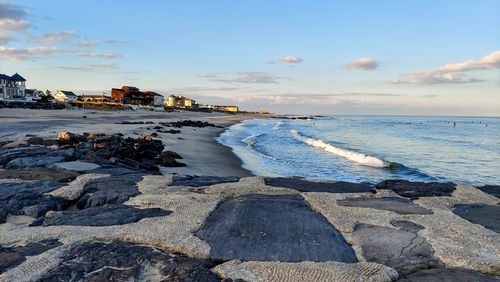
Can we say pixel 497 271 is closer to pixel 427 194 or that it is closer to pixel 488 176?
pixel 427 194

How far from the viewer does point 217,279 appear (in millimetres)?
3393

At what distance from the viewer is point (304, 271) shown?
11.6ft

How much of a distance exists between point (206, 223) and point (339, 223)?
162cm

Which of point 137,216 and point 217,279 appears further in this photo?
point 137,216

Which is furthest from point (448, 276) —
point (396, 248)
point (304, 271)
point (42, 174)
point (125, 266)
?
point (42, 174)

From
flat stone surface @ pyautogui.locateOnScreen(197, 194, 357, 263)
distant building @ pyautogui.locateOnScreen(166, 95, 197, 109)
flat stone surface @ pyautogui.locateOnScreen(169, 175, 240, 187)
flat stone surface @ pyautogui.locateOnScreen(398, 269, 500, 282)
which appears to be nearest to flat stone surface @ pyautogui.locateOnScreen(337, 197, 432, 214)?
flat stone surface @ pyautogui.locateOnScreen(197, 194, 357, 263)

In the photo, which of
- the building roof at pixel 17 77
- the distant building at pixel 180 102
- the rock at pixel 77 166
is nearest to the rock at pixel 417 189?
the rock at pixel 77 166

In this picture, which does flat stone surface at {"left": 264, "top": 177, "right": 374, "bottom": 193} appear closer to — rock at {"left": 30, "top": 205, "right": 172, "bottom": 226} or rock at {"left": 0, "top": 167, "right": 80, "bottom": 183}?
rock at {"left": 30, "top": 205, "right": 172, "bottom": 226}

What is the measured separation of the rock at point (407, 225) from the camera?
4734 millimetres

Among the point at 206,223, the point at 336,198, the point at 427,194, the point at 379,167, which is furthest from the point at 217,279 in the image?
the point at 379,167

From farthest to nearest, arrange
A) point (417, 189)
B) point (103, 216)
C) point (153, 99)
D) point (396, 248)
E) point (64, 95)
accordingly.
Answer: point (153, 99) → point (64, 95) → point (417, 189) → point (103, 216) → point (396, 248)

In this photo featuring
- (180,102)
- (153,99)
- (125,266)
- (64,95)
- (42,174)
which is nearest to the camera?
(125,266)

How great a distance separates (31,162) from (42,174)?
174 cm

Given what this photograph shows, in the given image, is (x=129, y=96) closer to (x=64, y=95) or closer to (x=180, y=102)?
(x=64, y=95)
